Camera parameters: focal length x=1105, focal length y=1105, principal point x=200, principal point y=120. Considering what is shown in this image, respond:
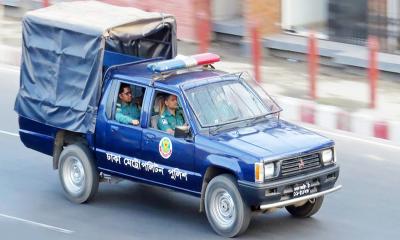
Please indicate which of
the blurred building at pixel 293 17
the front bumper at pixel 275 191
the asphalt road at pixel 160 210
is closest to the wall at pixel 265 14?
the blurred building at pixel 293 17

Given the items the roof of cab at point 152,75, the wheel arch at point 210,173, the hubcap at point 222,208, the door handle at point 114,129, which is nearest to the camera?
the hubcap at point 222,208

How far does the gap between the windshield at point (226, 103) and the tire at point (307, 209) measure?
113cm

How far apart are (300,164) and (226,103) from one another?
1.30m

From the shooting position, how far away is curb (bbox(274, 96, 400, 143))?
16375 mm

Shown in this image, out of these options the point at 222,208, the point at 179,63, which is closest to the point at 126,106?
the point at 179,63

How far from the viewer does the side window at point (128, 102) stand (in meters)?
13.0

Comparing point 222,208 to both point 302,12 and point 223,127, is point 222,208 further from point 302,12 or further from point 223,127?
point 302,12

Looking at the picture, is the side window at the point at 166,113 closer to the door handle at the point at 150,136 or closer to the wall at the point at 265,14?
the door handle at the point at 150,136

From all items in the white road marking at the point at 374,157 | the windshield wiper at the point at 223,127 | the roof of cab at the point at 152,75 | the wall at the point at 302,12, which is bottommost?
the white road marking at the point at 374,157

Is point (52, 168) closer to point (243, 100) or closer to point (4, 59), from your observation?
point (243, 100)

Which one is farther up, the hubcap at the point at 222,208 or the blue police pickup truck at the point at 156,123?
→ the blue police pickup truck at the point at 156,123

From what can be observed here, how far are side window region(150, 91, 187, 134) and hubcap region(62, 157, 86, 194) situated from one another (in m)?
1.40

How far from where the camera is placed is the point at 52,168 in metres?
15.2

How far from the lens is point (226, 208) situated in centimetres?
1191
